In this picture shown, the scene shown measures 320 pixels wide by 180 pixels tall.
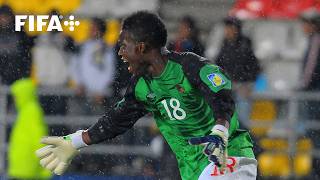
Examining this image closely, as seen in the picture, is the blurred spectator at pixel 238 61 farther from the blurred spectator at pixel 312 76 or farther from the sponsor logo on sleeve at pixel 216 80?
the sponsor logo on sleeve at pixel 216 80

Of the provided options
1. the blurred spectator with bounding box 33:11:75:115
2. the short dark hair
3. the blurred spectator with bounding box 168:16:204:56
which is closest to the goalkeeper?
the short dark hair

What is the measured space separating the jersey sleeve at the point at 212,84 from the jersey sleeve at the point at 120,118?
0.39m

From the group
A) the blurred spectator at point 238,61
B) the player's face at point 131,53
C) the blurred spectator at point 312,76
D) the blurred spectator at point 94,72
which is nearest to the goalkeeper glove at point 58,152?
the player's face at point 131,53

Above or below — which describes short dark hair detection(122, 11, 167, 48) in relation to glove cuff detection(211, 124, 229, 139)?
above

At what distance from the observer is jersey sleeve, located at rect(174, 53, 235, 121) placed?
6547mm

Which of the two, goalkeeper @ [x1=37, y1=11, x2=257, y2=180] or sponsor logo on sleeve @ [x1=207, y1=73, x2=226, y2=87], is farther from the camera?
goalkeeper @ [x1=37, y1=11, x2=257, y2=180]

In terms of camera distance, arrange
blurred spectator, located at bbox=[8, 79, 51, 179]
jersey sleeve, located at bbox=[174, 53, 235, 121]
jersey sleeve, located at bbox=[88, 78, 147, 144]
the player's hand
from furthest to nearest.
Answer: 1. blurred spectator, located at bbox=[8, 79, 51, 179]
2. jersey sleeve, located at bbox=[88, 78, 147, 144]
3. jersey sleeve, located at bbox=[174, 53, 235, 121]
4. the player's hand

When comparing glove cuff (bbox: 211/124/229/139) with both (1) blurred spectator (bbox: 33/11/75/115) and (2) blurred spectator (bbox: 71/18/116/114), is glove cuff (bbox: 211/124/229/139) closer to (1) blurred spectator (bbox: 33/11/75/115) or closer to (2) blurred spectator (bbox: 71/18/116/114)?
(2) blurred spectator (bbox: 71/18/116/114)

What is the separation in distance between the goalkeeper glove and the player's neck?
68 cm

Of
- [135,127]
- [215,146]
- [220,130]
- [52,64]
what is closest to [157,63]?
[220,130]

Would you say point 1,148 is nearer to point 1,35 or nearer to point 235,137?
point 1,35

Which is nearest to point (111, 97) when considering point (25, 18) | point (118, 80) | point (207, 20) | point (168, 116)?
point (118, 80)

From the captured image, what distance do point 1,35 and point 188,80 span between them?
5.17m

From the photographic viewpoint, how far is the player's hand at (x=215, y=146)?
6.21 metres
